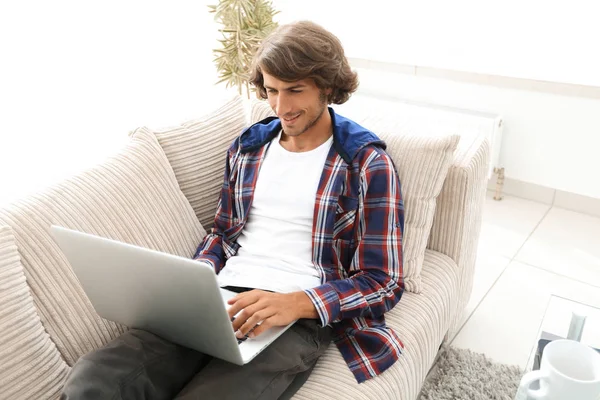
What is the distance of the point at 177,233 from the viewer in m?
1.52

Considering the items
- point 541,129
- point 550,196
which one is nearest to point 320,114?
point 541,129

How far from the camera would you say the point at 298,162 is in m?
1.45

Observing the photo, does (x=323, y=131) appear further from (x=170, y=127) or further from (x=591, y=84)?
(x=591, y=84)

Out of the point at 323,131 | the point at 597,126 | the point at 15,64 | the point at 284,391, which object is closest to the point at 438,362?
the point at 284,391

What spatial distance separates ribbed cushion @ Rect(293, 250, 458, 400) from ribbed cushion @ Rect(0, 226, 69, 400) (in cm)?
53

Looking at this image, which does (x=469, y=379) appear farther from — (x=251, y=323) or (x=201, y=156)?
(x=201, y=156)

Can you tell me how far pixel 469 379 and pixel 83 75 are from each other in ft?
6.56

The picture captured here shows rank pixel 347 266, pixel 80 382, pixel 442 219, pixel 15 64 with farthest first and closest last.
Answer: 1. pixel 15 64
2. pixel 442 219
3. pixel 347 266
4. pixel 80 382

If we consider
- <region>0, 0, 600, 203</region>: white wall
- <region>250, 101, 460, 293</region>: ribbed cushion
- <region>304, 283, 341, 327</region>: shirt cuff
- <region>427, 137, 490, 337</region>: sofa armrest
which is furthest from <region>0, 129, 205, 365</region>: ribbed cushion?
<region>427, 137, 490, 337</region>: sofa armrest

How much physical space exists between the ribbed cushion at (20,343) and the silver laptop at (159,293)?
0.14 m

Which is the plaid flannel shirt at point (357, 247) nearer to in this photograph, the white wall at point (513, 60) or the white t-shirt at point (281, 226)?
the white t-shirt at point (281, 226)

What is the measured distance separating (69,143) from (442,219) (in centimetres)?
168

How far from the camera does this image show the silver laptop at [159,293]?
0.92 m

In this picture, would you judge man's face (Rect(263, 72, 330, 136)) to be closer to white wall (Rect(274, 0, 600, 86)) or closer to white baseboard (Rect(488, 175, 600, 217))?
white wall (Rect(274, 0, 600, 86))
